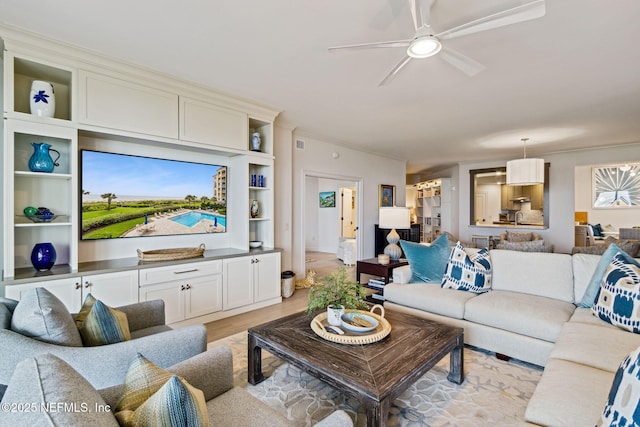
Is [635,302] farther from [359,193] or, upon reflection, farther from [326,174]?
[359,193]

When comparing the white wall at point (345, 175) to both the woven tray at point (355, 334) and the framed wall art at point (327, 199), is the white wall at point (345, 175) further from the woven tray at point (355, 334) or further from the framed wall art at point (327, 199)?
the woven tray at point (355, 334)

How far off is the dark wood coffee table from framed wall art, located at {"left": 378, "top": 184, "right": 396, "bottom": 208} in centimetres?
453

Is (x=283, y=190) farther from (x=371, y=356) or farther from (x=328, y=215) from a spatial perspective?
(x=328, y=215)

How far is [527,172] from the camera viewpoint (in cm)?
491

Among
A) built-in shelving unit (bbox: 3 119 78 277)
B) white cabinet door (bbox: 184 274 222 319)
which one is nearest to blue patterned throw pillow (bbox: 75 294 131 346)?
built-in shelving unit (bbox: 3 119 78 277)

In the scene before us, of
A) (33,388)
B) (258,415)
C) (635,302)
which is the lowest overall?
(258,415)

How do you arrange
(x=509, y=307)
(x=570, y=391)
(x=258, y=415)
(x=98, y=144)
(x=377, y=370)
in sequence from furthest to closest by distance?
(x=98, y=144) → (x=509, y=307) → (x=377, y=370) → (x=570, y=391) → (x=258, y=415)

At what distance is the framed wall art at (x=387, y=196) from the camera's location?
262 inches

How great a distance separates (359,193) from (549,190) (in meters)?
4.18

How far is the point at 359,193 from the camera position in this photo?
6223 millimetres

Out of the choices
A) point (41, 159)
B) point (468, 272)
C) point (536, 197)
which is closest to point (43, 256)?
point (41, 159)

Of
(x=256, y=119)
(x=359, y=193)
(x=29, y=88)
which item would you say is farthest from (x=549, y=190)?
(x=29, y=88)

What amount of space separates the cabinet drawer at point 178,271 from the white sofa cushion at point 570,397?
9.52ft

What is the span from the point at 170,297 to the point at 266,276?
1159 millimetres
